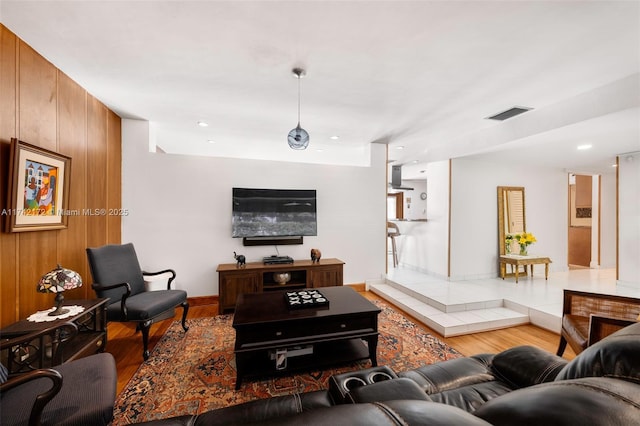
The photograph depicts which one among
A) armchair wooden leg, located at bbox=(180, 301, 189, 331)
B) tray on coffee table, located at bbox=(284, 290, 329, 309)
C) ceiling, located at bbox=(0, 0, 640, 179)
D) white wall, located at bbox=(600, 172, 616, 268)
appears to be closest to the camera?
ceiling, located at bbox=(0, 0, 640, 179)

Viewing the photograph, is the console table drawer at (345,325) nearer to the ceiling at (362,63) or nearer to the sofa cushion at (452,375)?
the sofa cushion at (452,375)

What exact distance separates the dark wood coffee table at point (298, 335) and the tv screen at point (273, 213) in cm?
166

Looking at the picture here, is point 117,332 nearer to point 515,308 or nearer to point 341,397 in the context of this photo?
point 341,397

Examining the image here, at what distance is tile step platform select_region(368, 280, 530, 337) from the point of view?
9.63ft

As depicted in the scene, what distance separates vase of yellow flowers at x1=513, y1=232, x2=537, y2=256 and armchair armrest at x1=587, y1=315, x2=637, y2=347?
3328 millimetres

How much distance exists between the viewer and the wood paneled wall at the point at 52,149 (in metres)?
1.91

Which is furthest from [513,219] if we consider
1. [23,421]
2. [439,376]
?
[23,421]

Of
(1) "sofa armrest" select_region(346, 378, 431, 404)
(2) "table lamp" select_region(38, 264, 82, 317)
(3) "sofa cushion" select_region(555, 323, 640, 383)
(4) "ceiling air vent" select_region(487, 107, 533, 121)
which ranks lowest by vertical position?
(1) "sofa armrest" select_region(346, 378, 431, 404)

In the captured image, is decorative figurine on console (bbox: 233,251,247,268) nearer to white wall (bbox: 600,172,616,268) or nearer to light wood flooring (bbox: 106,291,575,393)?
light wood flooring (bbox: 106,291,575,393)

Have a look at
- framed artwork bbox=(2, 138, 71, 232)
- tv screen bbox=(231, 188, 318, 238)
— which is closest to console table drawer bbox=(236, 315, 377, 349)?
framed artwork bbox=(2, 138, 71, 232)

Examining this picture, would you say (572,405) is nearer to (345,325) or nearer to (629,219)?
(345,325)

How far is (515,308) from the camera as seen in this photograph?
3387mm

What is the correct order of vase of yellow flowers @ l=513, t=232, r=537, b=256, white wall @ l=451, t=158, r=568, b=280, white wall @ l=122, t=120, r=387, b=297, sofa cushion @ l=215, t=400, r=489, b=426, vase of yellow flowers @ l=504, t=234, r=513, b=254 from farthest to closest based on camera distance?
1. vase of yellow flowers @ l=504, t=234, r=513, b=254
2. white wall @ l=451, t=158, r=568, b=280
3. vase of yellow flowers @ l=513, t=232, r=537, b=256
4. white wall @ l=122, t=120, r=387, b=297
5. sofa cushion @ l=215, t=400, r=489, b=426

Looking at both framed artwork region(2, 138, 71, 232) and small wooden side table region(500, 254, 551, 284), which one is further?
small wooden side table region(500, 254, 551, 284)
